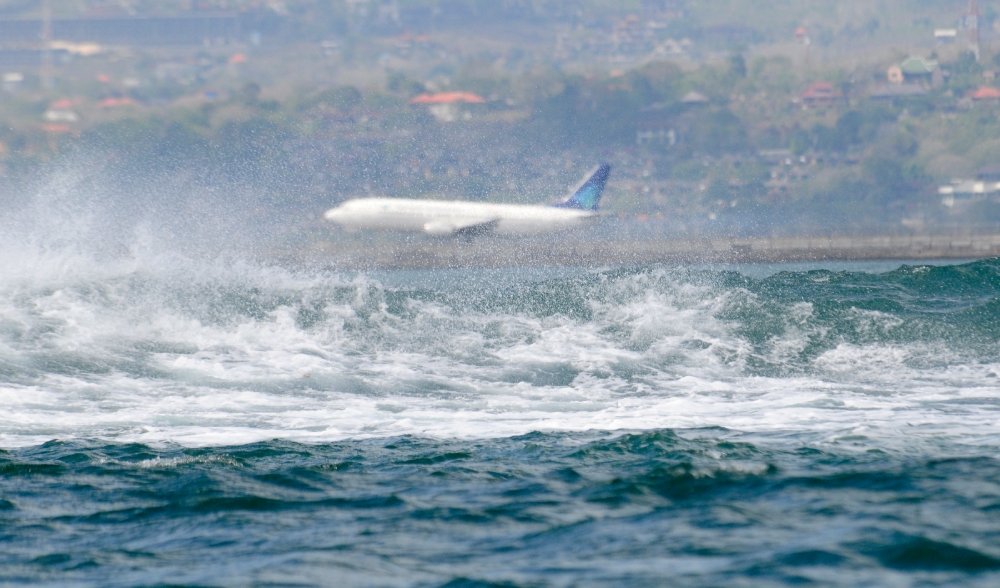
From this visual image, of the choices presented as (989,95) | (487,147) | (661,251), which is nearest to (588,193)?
(661,251)

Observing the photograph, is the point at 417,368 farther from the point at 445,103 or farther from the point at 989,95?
the point at 989,95

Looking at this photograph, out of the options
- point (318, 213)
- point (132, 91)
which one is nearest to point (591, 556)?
point (318, 213)

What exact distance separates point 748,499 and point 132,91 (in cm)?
14247

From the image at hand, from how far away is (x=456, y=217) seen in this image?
91.0 meters

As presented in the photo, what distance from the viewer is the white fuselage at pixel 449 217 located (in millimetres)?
90688

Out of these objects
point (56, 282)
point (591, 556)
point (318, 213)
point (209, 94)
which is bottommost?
point (591, 556)

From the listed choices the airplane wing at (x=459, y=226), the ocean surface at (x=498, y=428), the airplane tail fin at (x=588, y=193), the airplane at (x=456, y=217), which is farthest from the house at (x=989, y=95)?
the ocean surface at (x=498, y=428)

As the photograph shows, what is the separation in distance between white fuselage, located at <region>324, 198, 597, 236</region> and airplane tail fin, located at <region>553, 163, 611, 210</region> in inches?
50.7

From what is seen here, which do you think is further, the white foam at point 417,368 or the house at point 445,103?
the house at point 445,103

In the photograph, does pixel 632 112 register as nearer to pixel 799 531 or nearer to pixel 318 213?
pixel 318 213

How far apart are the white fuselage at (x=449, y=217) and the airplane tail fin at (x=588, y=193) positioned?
4.22 feet

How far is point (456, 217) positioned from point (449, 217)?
1.81ft

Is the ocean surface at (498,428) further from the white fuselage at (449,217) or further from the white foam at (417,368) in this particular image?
the white fuselage at (449,217)

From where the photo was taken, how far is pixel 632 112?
7687 inches
